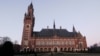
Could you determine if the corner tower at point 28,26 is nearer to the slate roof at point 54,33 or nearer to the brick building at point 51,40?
the brick building at point 51,40

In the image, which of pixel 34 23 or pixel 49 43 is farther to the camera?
pixel 34 23

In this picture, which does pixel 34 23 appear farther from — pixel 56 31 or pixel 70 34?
pixel 70 34

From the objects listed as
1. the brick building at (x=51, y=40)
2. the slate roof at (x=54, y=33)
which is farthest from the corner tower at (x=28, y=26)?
the slate roof at (x=54, y=33)

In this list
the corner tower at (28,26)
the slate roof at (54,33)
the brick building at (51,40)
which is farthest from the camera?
the slate roof at (54,33)

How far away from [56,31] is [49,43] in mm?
6426

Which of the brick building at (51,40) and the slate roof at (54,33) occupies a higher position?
the slate roof at (54,33)

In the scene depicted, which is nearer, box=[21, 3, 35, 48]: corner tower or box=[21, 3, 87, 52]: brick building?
box=[21, 3, 35, 48]: corner tower

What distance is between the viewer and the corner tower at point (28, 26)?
233ft

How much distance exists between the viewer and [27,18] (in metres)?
74.5

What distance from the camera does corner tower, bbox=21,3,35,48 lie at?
2797 inches

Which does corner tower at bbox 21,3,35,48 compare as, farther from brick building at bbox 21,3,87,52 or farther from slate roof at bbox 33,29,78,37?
slate roof at bbox 33,29,78,37

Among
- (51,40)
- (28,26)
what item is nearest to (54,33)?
(51,40)

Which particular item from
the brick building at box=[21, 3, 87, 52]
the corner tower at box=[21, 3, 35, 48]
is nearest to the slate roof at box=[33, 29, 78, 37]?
the brick building at box=[21, 3, 87, 52]

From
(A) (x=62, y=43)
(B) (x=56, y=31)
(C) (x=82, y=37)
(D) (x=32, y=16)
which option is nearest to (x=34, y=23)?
(D) (x=32, y=16)
